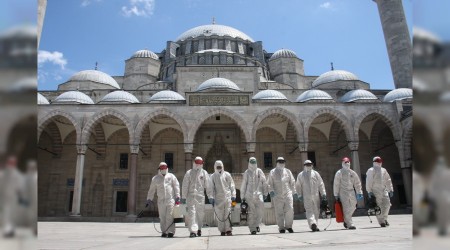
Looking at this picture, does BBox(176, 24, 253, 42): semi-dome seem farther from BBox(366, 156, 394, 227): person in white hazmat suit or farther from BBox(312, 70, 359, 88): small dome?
BBox(366, 156, 394, 227): person in white hazmat suit

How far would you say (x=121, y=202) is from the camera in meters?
18.9

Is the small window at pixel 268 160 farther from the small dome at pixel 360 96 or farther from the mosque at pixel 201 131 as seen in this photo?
the small dome at pixel 360 96

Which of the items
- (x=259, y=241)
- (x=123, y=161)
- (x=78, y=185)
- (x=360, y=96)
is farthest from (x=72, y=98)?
(x=259, y=241)

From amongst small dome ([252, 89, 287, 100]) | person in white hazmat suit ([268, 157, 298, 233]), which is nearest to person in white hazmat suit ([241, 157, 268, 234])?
person in white hazmat suit ([268, 157, 298, 233])

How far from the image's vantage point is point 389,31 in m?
20.6

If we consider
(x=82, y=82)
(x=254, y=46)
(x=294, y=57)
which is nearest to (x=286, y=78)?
(x=294, y=57)

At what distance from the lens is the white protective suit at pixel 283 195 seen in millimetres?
6660

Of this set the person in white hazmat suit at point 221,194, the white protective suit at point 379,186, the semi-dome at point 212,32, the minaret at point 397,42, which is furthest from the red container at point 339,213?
the semi-dome at point 212,32

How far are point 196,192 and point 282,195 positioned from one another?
5.80ft

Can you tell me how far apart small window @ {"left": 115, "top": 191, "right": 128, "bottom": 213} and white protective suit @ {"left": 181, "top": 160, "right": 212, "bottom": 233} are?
13517 mm

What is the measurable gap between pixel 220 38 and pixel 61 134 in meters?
14.5

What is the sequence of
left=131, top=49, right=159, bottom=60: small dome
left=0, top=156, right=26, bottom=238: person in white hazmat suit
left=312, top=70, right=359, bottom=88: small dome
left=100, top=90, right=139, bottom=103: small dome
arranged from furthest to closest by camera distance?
left=131, top=49, right=159, bottom=60: small dome, left=312, top=70, right=359, bottom=88: small dome, left=100, top=90, right=139, bottom=103: small dome, left=0, top=156, right=26, bottom=238: person in white hazmat suit

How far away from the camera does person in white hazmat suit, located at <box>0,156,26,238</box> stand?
0.61 metres

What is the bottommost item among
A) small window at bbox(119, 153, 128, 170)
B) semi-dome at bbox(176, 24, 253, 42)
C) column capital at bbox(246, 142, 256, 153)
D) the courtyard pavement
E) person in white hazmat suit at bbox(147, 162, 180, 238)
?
the courtyard pavement
